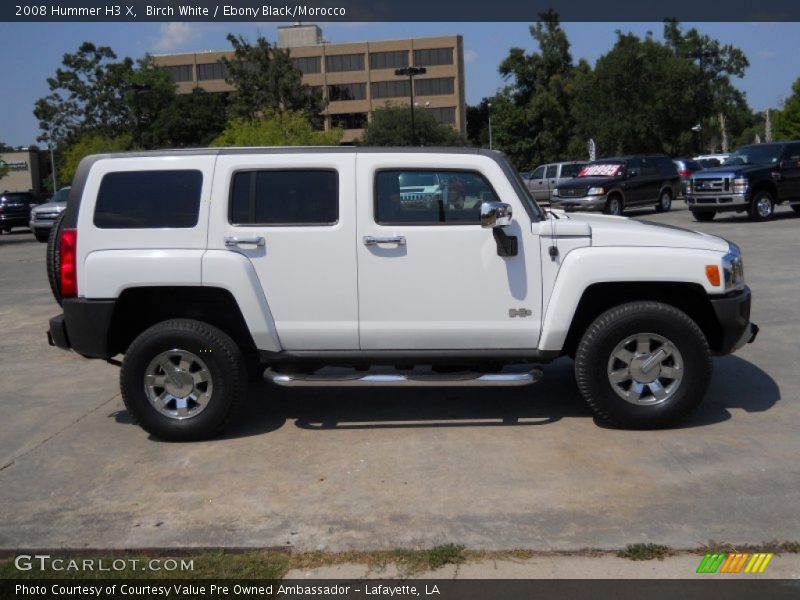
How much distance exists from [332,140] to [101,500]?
36.4 m

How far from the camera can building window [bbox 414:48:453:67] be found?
326 ft

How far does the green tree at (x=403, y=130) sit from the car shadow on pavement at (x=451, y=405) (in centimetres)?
4803

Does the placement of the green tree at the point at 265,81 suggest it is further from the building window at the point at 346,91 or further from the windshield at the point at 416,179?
the windshield at the point at 416,179

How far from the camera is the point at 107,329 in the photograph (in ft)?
20.0

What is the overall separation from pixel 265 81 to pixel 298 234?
59.5 m

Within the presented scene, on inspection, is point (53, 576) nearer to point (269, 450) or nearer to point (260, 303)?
point (269, 450)

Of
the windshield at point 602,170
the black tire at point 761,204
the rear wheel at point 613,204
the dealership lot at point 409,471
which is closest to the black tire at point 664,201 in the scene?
the windshield at point 602,170

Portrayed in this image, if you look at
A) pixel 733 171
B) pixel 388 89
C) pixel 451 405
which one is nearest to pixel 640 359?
pixel 451 405

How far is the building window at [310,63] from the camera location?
336 ft

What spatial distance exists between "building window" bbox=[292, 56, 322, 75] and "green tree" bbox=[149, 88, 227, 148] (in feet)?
74.8

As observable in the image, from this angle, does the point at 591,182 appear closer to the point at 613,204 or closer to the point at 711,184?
the point at 613,204

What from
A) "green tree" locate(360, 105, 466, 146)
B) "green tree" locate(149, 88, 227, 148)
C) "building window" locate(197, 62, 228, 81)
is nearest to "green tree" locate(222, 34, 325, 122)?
"green tree" locate(360, 105, 466, 146)

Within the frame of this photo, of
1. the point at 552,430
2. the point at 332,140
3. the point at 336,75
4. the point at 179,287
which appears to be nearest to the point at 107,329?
the point at 179,287

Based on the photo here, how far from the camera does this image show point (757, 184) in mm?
21688
